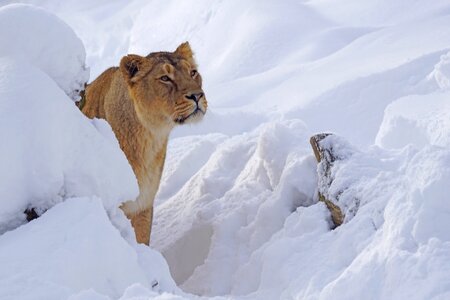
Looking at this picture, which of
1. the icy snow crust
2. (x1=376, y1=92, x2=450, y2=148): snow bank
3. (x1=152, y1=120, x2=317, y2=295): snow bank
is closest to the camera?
the icy snow crust

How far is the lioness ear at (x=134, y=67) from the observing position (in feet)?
17.3

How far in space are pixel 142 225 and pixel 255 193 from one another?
31.0 inches

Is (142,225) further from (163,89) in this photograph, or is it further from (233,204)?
(163,89)

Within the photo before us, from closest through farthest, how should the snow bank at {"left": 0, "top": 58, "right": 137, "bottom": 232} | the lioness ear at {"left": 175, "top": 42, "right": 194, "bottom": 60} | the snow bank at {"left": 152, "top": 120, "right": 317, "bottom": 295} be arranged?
the snow bank at {"left": 0, "top": 58, "right": 137, "bottom": 232} → the snow bank at {"left": 152, "top": 120, "right": 317, "bottom": 295} → the lioness ear at {"left": 175, "top": 42, "right": 194, "bottom": 60}

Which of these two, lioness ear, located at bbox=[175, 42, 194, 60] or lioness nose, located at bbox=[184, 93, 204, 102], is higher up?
lioness ear, located at bbox=[175, 42, 194, 60]

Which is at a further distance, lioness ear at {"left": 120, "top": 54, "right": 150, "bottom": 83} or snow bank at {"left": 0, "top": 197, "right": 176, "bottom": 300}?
lioness ear at {"left": 120, "top": 54, "right": 150, "bottom": 83}

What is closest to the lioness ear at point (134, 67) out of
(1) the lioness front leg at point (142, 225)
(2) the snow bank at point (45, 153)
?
(1) the lioness front leg at point (142, 225)

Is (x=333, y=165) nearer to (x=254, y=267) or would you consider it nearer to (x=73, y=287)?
(x=254, y=267)

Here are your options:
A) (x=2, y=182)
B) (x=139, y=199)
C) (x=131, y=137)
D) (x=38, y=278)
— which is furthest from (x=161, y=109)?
(x=38, y=278)

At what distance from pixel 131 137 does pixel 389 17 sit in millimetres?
7683

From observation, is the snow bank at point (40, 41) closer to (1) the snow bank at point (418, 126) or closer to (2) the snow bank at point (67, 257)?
(2) the snow bank at point (67, 257)

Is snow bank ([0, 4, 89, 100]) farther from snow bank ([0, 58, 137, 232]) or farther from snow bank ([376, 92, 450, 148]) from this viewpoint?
snow bank ([376, 92, 450, 148])

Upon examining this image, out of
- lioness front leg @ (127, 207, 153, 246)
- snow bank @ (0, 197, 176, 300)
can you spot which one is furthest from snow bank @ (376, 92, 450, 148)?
snow bank @ (0, 197, 176, 300)

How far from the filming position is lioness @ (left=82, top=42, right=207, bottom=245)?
16.9 ft
